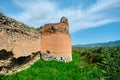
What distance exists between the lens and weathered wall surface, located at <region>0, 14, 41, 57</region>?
13953 mm

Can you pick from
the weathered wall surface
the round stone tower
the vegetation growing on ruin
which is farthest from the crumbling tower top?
the weathered wall surface

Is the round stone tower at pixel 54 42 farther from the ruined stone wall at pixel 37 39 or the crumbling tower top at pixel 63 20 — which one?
the crumbling tower top at pixel 63 20

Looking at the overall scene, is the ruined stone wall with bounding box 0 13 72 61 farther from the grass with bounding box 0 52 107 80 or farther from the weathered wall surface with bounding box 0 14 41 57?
the grass with bounding box 0 52 107 80

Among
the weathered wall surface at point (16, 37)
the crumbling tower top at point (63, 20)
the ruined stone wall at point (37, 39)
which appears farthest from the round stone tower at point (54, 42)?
the weathered wall surface at point (16, 37)

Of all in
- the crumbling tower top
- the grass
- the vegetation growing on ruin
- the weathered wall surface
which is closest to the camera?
the vegetation growing on ruin

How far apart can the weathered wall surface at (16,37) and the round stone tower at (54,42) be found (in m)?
2.14

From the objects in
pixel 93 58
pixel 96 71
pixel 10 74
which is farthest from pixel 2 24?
pixel 93 58

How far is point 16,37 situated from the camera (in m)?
15.4

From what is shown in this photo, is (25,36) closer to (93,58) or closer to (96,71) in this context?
(96,71)

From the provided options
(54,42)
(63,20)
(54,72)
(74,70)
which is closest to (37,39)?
(54,42)

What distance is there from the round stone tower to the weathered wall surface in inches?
84.3

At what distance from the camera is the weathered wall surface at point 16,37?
13953 mm

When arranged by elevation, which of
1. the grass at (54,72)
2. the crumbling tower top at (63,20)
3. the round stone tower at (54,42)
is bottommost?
the grass at (54,72)

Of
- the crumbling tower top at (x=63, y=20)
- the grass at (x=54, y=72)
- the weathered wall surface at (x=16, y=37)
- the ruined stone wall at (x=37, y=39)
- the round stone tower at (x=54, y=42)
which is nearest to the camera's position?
the weathered wall surface at (x=16, y=37)
